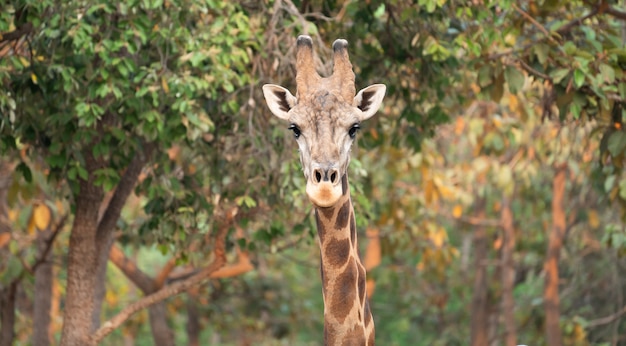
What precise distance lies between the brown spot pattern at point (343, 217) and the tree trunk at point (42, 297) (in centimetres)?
697

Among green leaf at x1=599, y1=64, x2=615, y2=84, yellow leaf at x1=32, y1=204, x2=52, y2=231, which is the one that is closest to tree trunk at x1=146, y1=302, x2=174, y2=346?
yellow leaf at x1=32, y1=204, x2=52, y2=231

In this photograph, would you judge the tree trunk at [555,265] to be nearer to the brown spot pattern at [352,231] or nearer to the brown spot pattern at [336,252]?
the brown spot pattern at [352,231]

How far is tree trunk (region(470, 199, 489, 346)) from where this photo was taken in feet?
59.1

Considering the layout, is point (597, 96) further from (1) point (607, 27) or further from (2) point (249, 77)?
(2) point (249, 77)

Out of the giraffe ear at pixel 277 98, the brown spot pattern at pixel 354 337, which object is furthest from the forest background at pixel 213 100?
the brown spot pattern at pixel 354 337

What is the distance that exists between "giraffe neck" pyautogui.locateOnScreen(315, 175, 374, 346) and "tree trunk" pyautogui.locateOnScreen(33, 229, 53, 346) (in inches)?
273

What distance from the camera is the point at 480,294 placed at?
18594mm

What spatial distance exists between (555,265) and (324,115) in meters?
10.9

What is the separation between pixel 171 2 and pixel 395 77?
296cm

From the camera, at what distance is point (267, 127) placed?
30.6 ft

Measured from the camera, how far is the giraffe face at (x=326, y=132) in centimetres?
580

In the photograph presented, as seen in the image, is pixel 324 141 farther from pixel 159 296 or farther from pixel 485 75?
pixel 159 296

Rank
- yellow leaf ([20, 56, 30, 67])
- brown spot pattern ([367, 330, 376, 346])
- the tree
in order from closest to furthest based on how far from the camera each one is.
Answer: brown spot pattern ([367, 330, 376, 346]) < the tree < yellow leaf ([20, 56, 30, 67])

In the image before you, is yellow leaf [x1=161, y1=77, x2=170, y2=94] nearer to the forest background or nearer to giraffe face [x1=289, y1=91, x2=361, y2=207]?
the forest background
